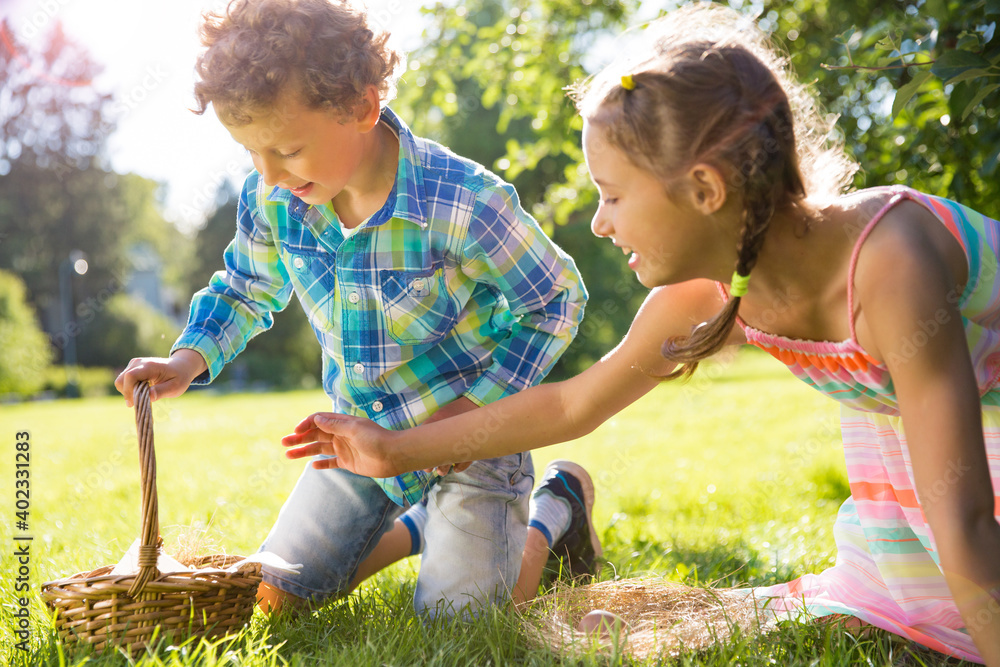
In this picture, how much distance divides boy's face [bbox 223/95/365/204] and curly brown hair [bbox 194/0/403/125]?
2cm

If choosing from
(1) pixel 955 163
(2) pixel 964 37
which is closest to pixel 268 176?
(2) pixel 964 37

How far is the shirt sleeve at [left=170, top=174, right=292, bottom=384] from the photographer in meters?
2.29

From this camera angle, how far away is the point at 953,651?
1.69m

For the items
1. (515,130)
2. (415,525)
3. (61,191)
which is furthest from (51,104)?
(415,525)

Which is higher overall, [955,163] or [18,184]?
[18,184]

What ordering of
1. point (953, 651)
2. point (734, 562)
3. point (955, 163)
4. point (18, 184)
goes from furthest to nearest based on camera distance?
1. point (18, 184)
2. point (955, 163)
3. point (734, 562)
4. point (953, 651)

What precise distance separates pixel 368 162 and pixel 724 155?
108 centimetres

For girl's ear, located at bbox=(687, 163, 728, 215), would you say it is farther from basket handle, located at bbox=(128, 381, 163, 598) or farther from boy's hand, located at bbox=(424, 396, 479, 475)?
basket handle, located at bbox=(128, 381, 163, 598)

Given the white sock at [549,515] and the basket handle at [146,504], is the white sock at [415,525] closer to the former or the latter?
the white sock at [549,515]

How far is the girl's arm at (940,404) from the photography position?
1315 mm

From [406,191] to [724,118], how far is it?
93 cm

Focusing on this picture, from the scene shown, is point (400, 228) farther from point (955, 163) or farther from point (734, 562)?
point (955, 163)

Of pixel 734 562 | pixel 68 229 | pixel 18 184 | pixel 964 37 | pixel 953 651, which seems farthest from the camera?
pixel 68 229

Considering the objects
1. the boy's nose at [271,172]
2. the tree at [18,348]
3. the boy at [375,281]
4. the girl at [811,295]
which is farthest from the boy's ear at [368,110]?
the tree at [18,348]
